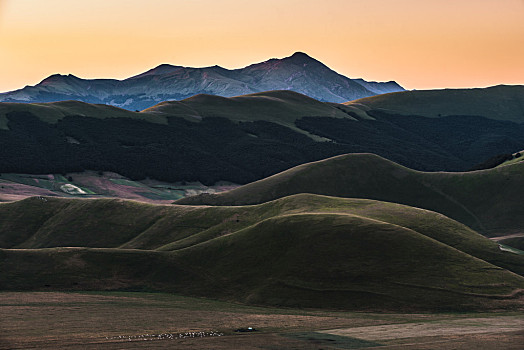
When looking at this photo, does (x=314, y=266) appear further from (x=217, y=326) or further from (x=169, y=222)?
(x=169, y=222)

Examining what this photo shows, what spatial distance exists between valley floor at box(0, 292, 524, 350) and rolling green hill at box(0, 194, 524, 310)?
23.6 ft

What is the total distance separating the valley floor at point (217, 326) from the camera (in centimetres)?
6644

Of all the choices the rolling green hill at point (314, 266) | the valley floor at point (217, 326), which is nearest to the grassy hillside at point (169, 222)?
the rolling green hill at point (314, 266)

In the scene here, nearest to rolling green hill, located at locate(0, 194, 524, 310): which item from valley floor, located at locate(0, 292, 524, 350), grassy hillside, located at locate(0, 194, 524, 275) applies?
grassy hillside, located at locate(0, 194, 524, 275)

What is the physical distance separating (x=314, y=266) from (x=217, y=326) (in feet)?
116

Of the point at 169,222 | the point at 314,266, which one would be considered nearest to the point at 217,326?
the point at 314,266

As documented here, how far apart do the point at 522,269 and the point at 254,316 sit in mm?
64722

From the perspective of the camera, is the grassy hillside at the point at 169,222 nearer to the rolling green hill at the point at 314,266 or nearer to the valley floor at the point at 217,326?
the rolling green hill at the point at 314,266

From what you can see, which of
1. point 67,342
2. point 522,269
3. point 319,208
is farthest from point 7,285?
point 522,269

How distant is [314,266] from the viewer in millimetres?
111312

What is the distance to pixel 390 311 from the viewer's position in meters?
96.0

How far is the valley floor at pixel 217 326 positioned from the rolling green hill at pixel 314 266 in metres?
7.18

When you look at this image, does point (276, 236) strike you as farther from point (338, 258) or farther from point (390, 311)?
point (390, 311)

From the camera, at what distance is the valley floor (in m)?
Result: 66.4
